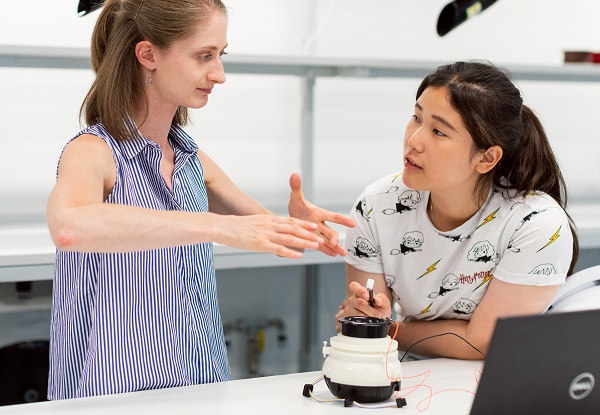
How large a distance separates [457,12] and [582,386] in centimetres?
138

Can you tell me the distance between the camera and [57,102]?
116 inches

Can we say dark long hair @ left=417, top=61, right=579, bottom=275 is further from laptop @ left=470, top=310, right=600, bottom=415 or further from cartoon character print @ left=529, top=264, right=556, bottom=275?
laptop @ left=470, top=310, right=600, bottom=415

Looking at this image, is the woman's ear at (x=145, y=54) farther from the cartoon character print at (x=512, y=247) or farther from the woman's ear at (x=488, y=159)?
the cartoon character print at (x=512, y=247)

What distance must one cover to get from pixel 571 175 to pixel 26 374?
2477 millimetres

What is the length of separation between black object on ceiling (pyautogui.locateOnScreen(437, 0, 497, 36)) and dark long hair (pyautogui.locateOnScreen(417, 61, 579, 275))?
1.73ft

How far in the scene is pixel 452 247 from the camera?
189 cm

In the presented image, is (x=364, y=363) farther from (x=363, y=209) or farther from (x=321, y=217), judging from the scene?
(x=363, y=209)

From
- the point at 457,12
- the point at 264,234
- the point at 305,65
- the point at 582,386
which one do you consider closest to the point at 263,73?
the point at 305,65

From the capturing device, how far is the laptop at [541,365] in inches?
46.6

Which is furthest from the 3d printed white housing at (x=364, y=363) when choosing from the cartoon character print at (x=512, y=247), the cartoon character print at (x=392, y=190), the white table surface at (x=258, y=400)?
the cartoon character print at (x=392, y=190)

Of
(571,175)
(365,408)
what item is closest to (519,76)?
(571,175)

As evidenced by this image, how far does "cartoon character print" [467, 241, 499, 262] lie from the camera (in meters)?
1.84

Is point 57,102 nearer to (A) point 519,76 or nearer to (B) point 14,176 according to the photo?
(B) point 14,176

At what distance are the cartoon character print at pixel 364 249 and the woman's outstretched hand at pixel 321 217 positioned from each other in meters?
0.16
